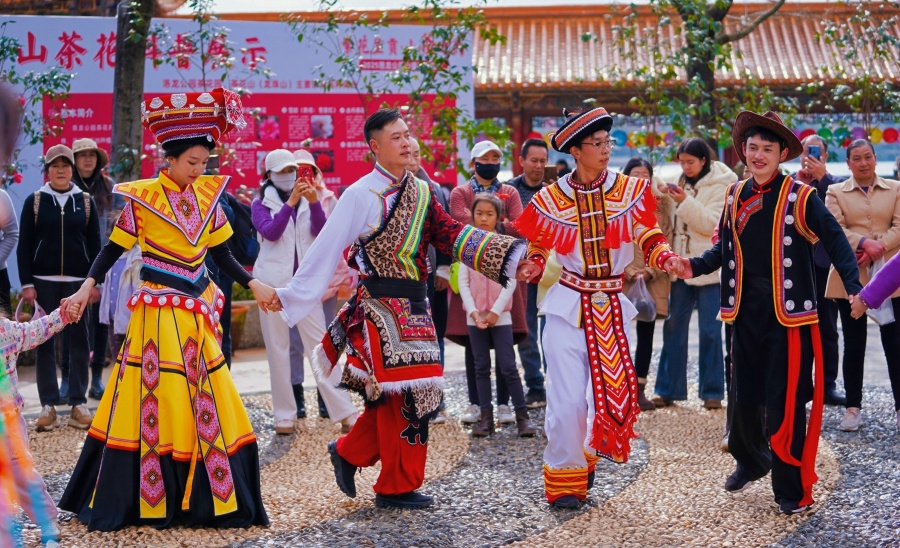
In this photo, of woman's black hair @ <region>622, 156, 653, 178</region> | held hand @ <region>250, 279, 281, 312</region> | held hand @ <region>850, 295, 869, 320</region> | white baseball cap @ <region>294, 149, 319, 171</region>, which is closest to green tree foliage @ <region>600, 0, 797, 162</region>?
woman's black hair @ <region>622, 156, 653, 178</region>

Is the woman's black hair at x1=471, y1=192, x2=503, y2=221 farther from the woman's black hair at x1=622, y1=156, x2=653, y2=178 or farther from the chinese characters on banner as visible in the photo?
the chinese characters on banner

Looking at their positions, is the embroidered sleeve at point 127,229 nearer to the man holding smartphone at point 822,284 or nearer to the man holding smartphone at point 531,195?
the man holding smartphone at point 531,195

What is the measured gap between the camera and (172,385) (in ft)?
16.4

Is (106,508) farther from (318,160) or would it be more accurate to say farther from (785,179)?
(318,160)

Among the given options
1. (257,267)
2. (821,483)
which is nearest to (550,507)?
(821,483)

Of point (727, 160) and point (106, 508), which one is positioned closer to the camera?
point (106, 508)

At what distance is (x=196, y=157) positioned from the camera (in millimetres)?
5164

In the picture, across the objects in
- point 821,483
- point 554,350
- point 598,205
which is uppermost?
point 598,205

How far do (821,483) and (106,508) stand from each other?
3.47 m

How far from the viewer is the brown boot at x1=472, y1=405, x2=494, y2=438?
7001 millimetres

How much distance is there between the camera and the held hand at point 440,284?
7.68m

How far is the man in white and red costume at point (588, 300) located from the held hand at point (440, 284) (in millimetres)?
2147

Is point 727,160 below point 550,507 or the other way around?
the other way around

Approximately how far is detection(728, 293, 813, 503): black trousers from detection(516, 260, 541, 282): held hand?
1.02 metres
